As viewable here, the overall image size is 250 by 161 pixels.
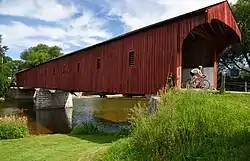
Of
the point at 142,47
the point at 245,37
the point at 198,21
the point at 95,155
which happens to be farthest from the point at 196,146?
the point at 245,37

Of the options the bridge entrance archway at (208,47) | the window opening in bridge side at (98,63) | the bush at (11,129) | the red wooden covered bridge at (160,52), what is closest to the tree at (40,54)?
the red wooden covered bridge at (160,52)

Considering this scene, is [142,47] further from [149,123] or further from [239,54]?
[239,54]

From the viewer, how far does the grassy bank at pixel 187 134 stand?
5.50m

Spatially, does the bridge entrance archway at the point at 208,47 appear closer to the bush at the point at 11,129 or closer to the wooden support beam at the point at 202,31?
the wooden support beam at the point at 202,31

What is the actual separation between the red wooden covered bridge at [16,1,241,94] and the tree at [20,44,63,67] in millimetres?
45842

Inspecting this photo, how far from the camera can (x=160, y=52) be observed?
510 inches

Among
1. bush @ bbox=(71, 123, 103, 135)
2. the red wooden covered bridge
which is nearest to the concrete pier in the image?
the red wooden covered bridge

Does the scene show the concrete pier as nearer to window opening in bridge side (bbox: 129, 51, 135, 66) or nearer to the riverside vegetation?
window opening in bridge side (bbox: 129, 51, 135, 66)

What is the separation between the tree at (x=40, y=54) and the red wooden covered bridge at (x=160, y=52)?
4584cm

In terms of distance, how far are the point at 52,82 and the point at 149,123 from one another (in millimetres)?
23927

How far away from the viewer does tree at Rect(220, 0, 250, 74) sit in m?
27.2

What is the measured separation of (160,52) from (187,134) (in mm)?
7391

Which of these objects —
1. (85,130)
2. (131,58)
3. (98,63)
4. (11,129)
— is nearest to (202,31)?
(131,58)

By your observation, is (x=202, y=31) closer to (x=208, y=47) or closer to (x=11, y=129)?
(x=208, y=47)
